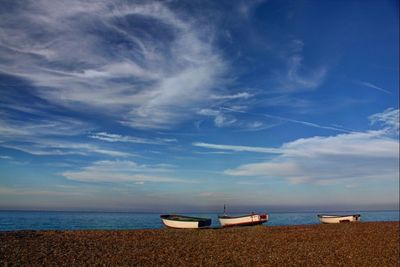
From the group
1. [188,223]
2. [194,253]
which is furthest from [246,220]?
[194,253]

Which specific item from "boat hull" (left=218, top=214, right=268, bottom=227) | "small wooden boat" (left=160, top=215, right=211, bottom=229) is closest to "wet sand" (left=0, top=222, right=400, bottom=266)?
"small wooden boat" (left=160, top=215, right=211, bottom=229)

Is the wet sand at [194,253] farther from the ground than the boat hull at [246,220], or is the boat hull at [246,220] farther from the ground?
the boat hull at [246,220]

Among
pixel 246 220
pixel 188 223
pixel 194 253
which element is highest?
pixel 246 220

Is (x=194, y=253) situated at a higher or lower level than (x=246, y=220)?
lower

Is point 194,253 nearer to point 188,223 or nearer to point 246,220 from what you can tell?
point 188,223

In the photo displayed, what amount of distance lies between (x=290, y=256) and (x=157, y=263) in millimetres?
8364

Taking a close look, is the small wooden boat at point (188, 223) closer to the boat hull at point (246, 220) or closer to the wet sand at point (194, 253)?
the boat hull at point (246, 220)

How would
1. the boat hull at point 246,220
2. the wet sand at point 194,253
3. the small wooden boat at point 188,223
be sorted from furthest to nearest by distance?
1. the boat hull at point 246,220
2. the small wooden boat at point 188,223
3. the wet sand at point 194,253

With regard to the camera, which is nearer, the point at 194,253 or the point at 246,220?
the point at 194,253

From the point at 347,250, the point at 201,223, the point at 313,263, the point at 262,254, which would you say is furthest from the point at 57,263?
the point at 201,223

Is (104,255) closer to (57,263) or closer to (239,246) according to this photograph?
(57,263)

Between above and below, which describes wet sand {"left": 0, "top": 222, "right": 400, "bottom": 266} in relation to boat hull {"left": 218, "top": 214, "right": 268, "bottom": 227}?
below

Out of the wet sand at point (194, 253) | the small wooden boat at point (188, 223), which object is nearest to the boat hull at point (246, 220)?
the small wooden boat at point (188, 223)

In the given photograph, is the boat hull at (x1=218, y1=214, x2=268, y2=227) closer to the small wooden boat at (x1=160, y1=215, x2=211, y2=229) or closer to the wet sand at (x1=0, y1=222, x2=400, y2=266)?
the small wooden boat at (x1=160, y1=215, x2=211, y2=229)
